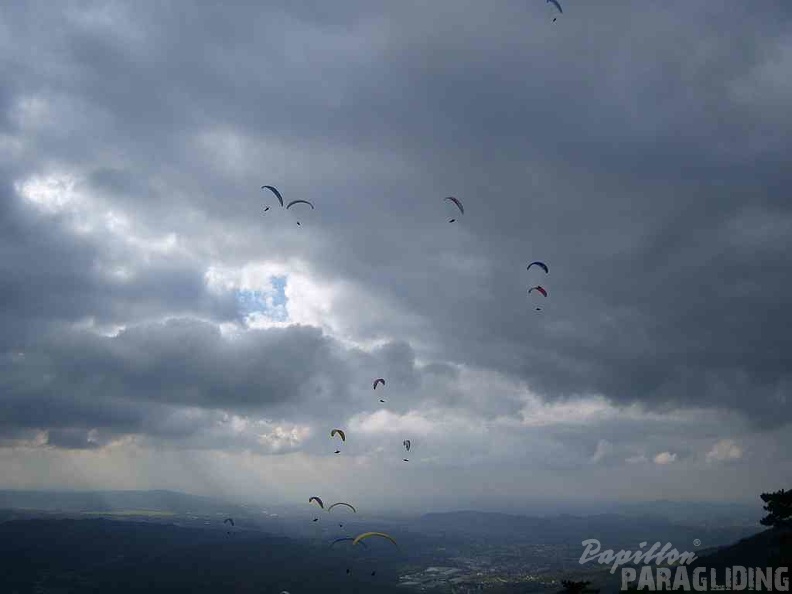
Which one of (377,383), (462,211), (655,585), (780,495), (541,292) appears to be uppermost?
(462,211)

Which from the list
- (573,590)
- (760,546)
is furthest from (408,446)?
(760,546)

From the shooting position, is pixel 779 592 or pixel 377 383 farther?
pixel 377 383

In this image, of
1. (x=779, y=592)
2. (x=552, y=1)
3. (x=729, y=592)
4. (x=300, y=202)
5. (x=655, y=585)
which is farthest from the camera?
(x=655, y=585)

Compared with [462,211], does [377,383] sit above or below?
below

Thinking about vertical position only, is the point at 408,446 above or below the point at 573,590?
above

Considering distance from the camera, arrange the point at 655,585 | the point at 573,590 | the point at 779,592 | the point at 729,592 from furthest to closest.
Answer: the point at 655,585 → the point at 729,592 → the point at 779,592 → the point at 573,590

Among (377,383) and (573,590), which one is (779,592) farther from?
(377,383)

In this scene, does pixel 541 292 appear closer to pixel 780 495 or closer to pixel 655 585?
pixel 780 495

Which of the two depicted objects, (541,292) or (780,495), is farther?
(541,292)

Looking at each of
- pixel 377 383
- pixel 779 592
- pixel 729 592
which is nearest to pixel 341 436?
pixel 377 383
